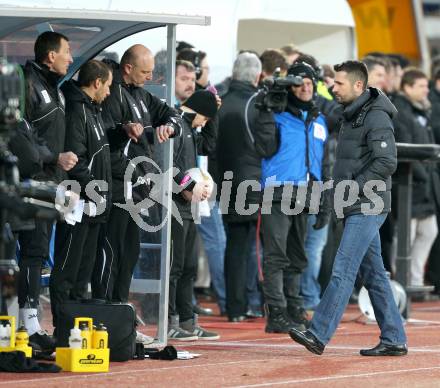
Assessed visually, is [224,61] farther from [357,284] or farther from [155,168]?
[155,168]

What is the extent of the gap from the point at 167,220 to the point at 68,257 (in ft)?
2.93

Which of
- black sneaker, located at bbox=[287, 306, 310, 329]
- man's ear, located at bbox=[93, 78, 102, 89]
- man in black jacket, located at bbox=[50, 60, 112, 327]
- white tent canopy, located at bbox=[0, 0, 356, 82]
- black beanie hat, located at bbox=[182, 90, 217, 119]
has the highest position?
white tent canopy, located at bbox=[0, 0, 356, 82]

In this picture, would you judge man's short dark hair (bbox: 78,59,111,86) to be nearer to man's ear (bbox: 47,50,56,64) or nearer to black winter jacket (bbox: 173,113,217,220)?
man's ear (bbox: 47,50,56,64)

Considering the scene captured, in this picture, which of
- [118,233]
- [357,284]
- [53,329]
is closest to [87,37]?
[118,233]

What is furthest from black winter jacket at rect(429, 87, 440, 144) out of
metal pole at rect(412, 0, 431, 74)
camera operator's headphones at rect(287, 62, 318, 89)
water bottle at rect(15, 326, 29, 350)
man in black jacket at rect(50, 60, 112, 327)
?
water bottle at rect(15, 326, 29, 350)

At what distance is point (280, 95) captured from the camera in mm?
12859

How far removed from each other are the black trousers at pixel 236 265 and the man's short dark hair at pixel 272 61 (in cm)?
156

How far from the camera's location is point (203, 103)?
496 inches

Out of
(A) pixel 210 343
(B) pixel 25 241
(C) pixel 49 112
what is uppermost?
(C) pixel 49 112

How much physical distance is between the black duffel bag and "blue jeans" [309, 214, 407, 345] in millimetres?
1435

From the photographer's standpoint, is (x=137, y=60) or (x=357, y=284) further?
(x=357, y=284)

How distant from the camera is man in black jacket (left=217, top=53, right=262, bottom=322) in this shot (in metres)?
13.8

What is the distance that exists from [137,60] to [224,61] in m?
5.13

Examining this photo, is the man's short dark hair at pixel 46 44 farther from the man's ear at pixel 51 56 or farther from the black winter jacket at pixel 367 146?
the black winter jacket at pixel 367 146
